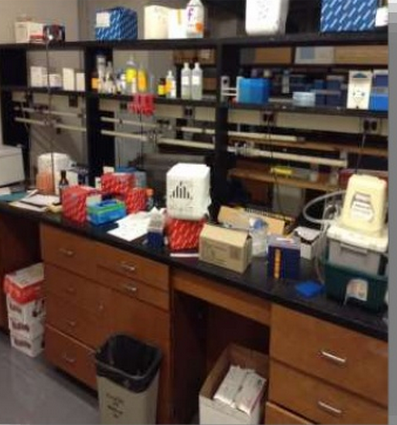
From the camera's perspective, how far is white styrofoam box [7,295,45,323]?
263cm

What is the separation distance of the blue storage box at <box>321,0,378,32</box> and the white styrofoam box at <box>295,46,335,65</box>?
1997 mm

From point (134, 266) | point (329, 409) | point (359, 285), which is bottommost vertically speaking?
point (329, 409)

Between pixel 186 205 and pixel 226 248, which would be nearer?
pixel 226 248

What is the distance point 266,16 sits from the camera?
1.97 metres

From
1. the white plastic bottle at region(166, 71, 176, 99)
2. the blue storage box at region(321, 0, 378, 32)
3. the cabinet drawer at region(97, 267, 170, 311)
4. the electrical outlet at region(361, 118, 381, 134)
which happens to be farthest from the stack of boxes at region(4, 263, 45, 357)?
the blue storage box at region(321, 0, 378, 32)

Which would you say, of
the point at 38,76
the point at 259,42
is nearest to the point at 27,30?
the point at 38,76

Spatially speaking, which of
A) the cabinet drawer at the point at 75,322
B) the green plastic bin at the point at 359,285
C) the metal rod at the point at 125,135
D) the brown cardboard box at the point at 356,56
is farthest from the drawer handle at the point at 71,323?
the brown cardboard box at the point at 356,56

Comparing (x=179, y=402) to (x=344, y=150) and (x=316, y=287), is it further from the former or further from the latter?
(x=344, y=150)

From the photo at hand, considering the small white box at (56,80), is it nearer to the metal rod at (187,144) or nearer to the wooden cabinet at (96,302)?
the metal rod at (187,144)

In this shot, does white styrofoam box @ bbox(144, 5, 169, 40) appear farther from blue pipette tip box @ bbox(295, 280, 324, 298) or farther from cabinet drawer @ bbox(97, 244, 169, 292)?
blue pipette tip box @ bbox(295, 280, 324, 298)

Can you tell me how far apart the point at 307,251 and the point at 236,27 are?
333cm

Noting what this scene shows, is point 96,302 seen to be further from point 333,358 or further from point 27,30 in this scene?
point 27,30

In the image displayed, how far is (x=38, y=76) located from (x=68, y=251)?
1.48 metres

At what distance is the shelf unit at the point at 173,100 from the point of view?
1.90 metres
